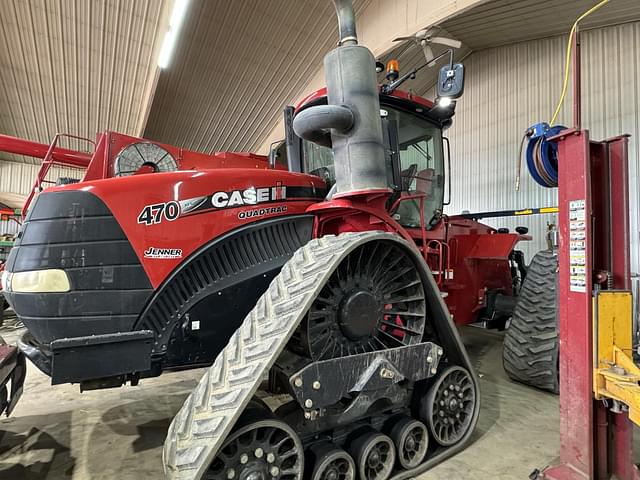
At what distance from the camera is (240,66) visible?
8594 mm

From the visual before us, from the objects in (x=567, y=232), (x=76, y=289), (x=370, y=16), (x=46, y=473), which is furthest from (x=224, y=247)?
(x=370, y=16)

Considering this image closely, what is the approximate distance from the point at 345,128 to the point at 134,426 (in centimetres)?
281

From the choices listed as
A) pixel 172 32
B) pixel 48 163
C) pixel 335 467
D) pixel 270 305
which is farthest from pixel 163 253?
pixel 172 32

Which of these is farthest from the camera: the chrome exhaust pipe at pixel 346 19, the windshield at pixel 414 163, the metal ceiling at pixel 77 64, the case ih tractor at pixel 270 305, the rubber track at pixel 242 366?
the metal ceiling at pixel 77 64

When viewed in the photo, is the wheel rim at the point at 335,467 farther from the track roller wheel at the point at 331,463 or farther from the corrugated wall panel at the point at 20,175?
the corrugated wall panel at the point at 20,175

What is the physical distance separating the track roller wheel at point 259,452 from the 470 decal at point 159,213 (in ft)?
3.76

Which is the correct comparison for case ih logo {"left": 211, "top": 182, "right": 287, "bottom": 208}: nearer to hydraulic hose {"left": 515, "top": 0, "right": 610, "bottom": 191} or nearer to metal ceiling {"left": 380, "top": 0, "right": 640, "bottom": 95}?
hydraulic hose {"left": 515, "top": 0, "right": 610, "bottom": 191}

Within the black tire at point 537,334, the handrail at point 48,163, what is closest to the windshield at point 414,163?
the black tire at point 537,334

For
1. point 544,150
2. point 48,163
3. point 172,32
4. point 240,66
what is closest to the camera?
point 544,150

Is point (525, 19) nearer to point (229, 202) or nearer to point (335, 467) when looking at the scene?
point (229, 202)

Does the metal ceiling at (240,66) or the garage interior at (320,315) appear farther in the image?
the metal ceiling at (240,66)

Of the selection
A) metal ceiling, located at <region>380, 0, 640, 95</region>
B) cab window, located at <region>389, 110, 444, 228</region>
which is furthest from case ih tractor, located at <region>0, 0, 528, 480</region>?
metal ceiling, located at <region>380, 0, 640, 95</region>

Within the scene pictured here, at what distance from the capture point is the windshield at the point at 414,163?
3352mm

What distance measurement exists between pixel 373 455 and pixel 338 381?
0.50 metres
